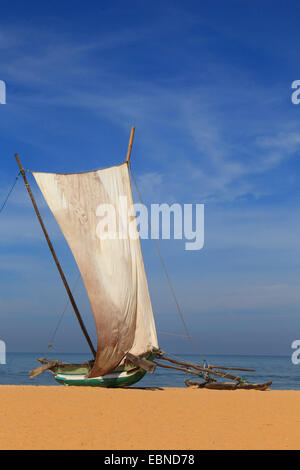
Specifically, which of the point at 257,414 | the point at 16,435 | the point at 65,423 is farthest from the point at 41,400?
the point at 257,414

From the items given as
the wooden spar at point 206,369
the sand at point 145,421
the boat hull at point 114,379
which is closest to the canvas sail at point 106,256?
the boat hull at point 114,379

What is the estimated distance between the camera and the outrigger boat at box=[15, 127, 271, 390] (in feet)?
84.3

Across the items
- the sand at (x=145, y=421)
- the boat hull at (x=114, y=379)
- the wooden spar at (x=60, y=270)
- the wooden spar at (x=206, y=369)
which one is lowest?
the sand at (x=145, y=421)

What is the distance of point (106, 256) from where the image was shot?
88.2 feet

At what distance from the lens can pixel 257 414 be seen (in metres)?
15.8

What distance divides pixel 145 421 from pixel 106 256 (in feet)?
44.3

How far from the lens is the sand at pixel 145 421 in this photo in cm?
1144

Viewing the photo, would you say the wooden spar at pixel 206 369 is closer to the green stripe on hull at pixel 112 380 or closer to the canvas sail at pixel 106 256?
the canvas sail at pixel 106 256

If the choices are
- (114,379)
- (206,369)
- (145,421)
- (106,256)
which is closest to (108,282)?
(106,256)

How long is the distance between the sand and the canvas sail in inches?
213

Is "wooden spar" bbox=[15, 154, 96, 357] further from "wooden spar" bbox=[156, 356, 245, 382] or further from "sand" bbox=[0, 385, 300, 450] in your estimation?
"sand" bbox=[0, 385, 300, 450]
